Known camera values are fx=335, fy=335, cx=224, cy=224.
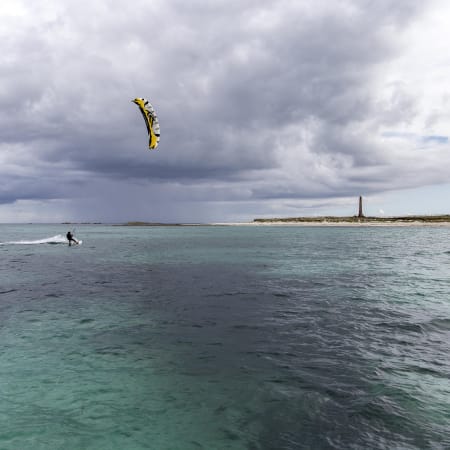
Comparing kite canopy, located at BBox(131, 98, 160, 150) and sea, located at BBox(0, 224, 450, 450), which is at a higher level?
kite canopy, located at BBox(131, 98, 160, 150)

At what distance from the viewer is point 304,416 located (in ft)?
24.1

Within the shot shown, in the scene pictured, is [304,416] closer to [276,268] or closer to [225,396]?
[225,396]

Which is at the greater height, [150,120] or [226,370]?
[150,120]

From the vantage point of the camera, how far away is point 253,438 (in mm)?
6633

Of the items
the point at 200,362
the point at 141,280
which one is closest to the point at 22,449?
the point at 200,362

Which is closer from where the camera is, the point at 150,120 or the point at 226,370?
the point at 226,370

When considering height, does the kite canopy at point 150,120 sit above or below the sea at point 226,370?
above

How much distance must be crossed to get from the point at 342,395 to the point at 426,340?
5.98 metres

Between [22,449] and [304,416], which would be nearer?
[22,449]

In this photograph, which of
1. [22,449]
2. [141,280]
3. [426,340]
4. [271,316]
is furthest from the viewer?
[141,280]

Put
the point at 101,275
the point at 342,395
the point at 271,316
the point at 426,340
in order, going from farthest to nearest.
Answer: the point at 101,275, the point at 271,316, the point at 426,340, the point at 342,395

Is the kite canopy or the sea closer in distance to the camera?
the sea

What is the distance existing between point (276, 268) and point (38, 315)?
22.0 m

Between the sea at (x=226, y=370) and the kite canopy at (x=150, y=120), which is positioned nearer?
the sea at (x=226, y=370)
